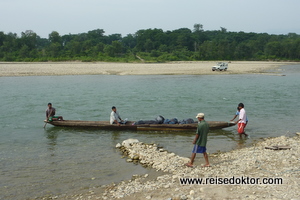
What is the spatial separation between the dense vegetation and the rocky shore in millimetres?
56136

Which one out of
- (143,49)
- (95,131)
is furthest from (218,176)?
(143,49)

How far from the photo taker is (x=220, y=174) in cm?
828

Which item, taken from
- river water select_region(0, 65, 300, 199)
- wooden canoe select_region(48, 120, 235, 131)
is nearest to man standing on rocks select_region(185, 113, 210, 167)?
river water select_region(0, 65, 300, 199)

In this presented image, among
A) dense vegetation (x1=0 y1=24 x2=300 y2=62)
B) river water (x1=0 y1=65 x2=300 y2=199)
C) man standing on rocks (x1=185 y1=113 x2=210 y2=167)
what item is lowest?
river water (x1=0 y1=65 x2=300 y2=199)

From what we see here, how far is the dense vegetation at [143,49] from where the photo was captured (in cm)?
6794

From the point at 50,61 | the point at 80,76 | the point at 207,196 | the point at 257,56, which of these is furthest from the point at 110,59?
the point at 207,196

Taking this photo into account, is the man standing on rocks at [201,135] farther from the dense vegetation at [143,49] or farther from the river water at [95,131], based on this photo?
the dense vegetation at [143,49]

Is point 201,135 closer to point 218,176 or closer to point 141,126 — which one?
point 218,176

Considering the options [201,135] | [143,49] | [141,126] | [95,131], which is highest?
[143,49]

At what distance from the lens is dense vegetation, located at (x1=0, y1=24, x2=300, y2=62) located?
67.9 metres

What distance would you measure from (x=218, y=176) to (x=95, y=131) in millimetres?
8249

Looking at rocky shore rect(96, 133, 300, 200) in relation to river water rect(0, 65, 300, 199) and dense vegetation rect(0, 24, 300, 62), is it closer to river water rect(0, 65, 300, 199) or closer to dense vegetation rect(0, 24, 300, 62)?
river water rect(0, 65, 300, 199)

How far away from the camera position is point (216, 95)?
2736 cm

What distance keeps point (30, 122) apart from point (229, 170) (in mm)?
12899
